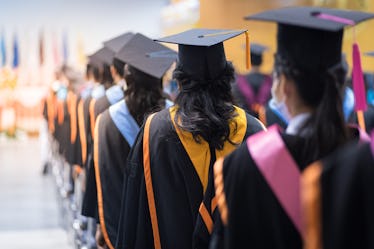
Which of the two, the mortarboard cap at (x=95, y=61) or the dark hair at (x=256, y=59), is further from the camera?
the dark hair at (x=256, y=59)

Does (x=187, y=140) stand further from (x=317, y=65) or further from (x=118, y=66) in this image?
(x=118, y=66)

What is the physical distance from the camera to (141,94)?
3.77 metres

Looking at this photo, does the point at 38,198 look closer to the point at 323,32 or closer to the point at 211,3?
the point at 211,3

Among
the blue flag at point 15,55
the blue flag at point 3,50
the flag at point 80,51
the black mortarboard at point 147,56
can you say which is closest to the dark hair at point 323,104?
the black mortarboard at point 147,56

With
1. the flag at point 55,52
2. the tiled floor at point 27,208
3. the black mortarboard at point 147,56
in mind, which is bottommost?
the flag at point 55,52

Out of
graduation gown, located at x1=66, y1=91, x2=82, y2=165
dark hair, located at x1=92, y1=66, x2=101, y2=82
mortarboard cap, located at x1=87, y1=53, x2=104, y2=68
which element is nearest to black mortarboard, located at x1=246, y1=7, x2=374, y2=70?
mortarboard cap, located at x1=87, y1=53, x2=104, y2=68

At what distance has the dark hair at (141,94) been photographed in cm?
376

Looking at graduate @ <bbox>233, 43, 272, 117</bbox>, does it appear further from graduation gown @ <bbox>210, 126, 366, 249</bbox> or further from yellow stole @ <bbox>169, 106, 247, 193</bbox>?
→ graduation gown @ <bbox>210, 126, 366, 249</bbox>

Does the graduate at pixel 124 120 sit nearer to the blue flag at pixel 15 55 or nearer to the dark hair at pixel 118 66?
the dark hair at pixel 118 66

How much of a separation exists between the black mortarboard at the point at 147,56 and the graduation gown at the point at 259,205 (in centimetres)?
165

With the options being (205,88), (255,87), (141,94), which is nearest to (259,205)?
(205,88)

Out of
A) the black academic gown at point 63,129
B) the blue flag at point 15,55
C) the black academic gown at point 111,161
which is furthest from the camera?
the blue flag at point 15,55

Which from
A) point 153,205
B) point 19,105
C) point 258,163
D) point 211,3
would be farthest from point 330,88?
point 19,105

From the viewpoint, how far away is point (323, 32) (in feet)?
6.52
